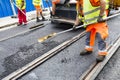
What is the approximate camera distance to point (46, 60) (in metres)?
5.11

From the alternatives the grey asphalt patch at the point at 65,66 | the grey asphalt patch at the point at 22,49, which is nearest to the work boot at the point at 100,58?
the grey asphalt patch at the point at 65,66

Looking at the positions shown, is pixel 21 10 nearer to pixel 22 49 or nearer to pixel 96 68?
pixel 22 49

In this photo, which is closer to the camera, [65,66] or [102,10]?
[102,10]

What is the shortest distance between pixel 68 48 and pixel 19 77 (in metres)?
1.96

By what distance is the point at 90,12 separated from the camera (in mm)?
4680

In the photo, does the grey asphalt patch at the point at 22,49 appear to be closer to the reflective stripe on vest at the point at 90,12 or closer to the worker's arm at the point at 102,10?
the reflective stripe on vest at the point at 90,12

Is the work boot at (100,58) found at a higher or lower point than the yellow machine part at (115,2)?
lower

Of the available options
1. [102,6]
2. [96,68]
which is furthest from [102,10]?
[96,68]

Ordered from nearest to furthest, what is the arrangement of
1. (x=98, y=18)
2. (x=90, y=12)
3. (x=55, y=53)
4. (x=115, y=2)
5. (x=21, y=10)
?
(x=98, y=18), (x=90, y=12), (x=55, y=53), (x=115, y=2), (x=21, y=10)

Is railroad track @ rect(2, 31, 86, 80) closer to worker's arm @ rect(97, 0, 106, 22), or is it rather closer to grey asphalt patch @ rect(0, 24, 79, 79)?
grey asphalt patch @ rect(0, 24, 79, 79)

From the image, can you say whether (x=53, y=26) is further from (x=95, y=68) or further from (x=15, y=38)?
(x=95, y=68)

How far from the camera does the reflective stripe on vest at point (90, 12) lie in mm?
4620

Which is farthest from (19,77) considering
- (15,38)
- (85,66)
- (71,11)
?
(71,11)

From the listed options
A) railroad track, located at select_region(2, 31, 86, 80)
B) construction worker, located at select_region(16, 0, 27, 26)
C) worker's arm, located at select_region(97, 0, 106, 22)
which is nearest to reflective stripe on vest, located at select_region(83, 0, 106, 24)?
worker's arm, located at select_region(97, 0, 106, 22)
